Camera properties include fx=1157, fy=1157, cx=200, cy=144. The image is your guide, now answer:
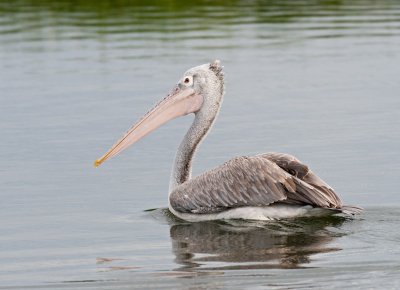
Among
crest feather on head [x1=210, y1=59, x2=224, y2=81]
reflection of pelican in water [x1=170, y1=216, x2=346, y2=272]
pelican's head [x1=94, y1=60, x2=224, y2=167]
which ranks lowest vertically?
reflection of pelican in water [x1=170, y1=216, x2=346, y2=272]

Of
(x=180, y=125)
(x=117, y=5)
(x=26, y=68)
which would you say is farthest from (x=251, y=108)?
(x=117, y=5)

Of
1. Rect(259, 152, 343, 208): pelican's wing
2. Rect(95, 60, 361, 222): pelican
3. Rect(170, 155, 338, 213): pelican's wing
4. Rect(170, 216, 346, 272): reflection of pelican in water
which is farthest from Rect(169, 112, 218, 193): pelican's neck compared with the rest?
Rect(259, 152, 343, 208): pelican's wing

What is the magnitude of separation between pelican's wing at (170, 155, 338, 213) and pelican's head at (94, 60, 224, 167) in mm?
612

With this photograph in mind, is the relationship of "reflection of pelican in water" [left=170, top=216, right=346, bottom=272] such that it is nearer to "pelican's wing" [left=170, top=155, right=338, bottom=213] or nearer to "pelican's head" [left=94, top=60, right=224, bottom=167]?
"pelican's wing" [left=170, top=155, right=338, bottom=213]

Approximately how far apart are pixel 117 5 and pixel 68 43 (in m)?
5.13

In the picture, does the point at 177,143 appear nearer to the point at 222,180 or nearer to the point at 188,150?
the point at 188,150

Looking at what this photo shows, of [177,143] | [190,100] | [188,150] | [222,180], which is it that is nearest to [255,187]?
[222,180]

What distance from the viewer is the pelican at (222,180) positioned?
7445mm

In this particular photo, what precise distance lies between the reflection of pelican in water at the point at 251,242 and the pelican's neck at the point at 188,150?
1.57 ft

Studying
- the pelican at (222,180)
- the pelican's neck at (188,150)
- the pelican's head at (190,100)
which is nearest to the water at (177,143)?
the pelican at (222,180)

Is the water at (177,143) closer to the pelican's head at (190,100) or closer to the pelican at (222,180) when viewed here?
the pelican at (222,180)

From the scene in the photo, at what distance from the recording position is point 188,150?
8.38 metres

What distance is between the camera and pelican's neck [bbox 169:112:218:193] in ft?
27.1

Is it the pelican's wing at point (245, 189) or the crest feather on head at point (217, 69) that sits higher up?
the crest feather on head at point (217, 69)
